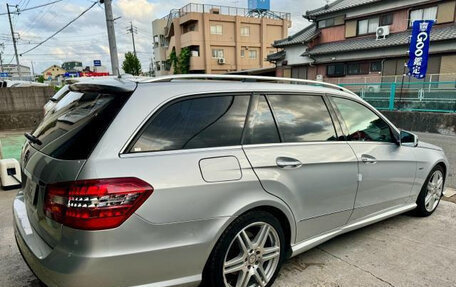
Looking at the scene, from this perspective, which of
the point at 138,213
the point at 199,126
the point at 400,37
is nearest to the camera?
the point at 138,213

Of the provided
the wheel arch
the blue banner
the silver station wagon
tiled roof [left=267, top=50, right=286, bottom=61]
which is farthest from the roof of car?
tiled roof [left=267, top=50, right=286, bottom=61]

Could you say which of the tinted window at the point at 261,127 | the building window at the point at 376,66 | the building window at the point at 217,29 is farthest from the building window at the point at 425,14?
the building window at the point at 217,29

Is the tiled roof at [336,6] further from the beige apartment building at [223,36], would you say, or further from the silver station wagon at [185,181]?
the silver station wagon at [185,181]

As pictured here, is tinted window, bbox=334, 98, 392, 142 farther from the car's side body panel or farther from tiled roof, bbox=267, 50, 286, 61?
tiled roof, bbox=267, 50, 286, 61

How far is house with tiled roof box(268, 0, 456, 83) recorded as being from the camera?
16.7 m

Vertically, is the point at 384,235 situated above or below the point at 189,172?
below

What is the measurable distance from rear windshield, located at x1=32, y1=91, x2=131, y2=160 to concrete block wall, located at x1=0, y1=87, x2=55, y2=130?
31.8ft

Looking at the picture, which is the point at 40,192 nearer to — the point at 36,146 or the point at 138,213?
the point at 36,146

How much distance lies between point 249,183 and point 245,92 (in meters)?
0.69

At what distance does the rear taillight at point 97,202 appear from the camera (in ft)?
5.49

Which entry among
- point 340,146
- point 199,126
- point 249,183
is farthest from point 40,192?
point 340,146

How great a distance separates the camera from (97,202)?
5.51 ft

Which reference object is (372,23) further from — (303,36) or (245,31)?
(245,31)

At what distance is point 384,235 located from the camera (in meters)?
3.43
